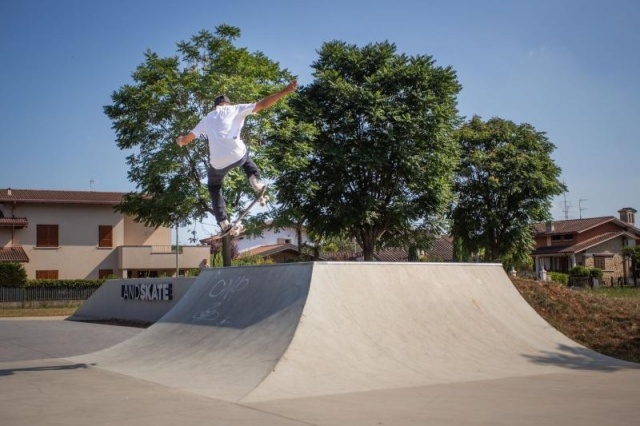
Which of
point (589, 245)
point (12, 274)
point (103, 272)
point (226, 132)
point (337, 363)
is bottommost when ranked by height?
point (337, 363)

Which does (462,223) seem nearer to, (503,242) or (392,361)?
(503,242)

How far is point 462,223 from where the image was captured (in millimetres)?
43344

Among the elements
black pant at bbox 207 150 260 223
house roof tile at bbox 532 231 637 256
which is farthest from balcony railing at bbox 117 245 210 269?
black pant at bbox 207 150 260 223

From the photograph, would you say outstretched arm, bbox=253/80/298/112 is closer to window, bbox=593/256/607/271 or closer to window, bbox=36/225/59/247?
window, bbox=36/225/59/247

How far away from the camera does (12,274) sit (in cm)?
4028

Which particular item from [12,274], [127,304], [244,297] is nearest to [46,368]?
[244,297]

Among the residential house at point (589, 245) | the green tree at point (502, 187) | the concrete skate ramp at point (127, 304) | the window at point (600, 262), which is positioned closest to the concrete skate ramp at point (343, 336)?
the concrete skate ramp at point (127, 304)

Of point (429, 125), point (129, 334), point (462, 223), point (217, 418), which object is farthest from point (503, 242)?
point (217, 418)

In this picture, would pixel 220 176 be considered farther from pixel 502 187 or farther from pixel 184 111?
pixel 502 187

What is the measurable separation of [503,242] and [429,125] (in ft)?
46.9

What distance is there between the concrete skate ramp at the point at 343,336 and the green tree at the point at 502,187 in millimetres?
31898

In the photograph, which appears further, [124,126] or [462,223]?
[462,223]

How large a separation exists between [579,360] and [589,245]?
5569 centimetres

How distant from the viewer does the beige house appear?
147ft
